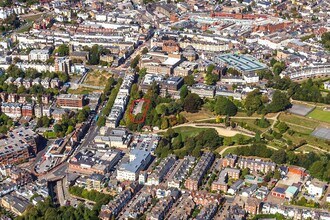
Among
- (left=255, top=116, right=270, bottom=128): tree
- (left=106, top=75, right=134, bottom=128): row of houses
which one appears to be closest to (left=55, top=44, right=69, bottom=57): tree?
(left=106, top=75, right=134, bottom=128): row of houses

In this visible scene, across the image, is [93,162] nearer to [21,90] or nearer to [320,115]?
[21,90]

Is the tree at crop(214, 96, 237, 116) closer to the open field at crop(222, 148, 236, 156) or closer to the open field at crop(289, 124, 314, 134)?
the open field at crop(289, 124, 314, 134)

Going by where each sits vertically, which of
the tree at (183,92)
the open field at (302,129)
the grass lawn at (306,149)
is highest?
the tree at (183,92)

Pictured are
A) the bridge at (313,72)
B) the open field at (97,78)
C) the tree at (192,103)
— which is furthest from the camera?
the open field at (97,78)

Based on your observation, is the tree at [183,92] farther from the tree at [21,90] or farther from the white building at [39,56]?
the white building at [39,56]

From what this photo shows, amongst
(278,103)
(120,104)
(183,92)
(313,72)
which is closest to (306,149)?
(278,103)

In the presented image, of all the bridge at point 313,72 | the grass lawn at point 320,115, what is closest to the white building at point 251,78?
the bridge at point 313,72
